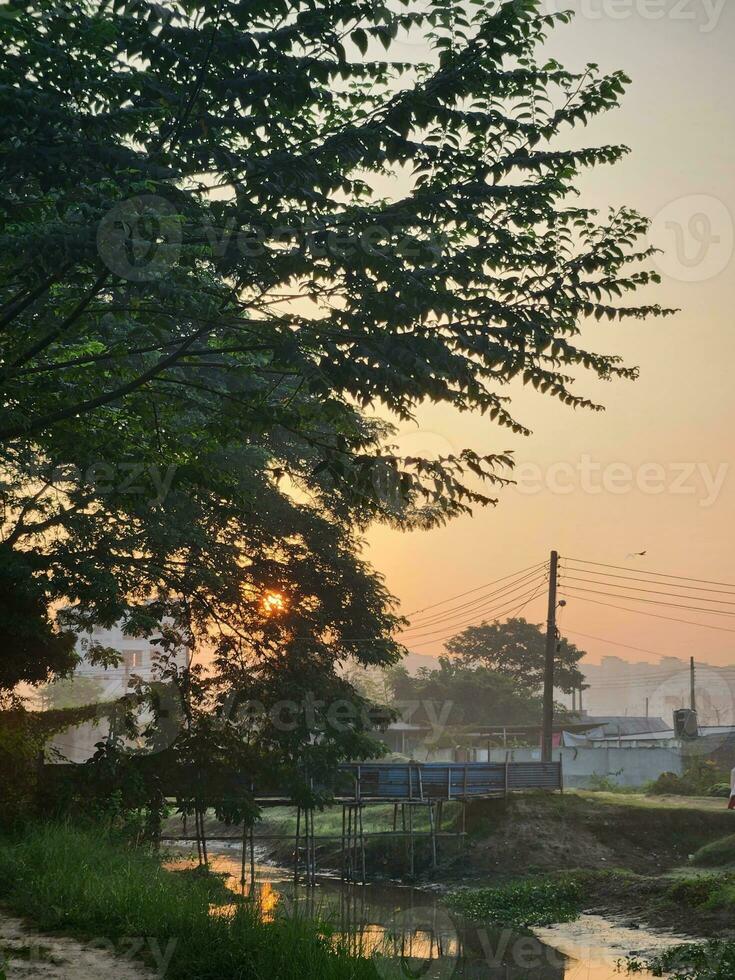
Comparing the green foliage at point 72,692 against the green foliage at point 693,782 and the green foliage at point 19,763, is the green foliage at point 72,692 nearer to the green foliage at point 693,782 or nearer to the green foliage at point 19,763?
the green foliage at point 693,782

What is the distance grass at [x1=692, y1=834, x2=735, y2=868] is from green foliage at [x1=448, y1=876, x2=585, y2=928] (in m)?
4.22

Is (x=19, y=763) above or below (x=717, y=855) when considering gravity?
above

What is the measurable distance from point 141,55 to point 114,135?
0.81 m

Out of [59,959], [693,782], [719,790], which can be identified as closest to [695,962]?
[59,959]

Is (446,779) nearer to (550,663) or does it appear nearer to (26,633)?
(550,663)

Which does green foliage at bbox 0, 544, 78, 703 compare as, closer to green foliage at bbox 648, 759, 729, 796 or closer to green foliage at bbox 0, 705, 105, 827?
green foliage at bbox 0, 705, 105, 827

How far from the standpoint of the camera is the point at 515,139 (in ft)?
35.4

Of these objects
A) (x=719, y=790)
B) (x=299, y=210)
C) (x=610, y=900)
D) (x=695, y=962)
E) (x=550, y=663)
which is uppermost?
(x=299, y=210)

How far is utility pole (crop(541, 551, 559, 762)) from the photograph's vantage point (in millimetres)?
39906

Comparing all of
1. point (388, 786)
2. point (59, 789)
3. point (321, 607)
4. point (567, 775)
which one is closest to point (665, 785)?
point (567, 775)

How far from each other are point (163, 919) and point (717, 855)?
20.7m

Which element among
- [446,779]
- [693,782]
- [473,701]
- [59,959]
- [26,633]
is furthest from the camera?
[473,701]

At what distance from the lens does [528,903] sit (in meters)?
24.7

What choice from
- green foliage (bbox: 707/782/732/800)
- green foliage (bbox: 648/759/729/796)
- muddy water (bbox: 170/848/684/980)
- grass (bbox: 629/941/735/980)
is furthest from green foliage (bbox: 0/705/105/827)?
green foliage (bbox: 648/759/729/796)
